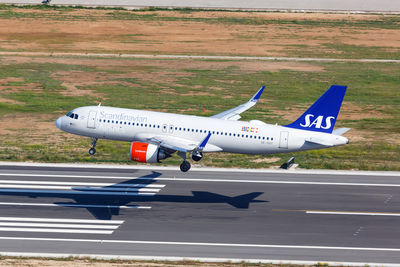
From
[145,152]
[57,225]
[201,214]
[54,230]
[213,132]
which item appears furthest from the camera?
[213,132]

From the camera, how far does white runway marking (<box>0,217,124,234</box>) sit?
49.8 m

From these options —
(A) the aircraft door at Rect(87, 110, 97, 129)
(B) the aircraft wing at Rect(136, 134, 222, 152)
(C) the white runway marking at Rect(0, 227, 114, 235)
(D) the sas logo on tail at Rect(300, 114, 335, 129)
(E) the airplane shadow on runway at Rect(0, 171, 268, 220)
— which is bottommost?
(C) the white runway marking at Rect(0, 227, 114, 235)

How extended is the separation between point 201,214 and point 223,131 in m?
8.05

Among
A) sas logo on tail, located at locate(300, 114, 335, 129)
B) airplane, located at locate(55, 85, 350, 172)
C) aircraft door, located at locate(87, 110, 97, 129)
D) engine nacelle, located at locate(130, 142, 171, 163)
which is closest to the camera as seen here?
engine nacelle, located at locate(130, 142, 171, 163)

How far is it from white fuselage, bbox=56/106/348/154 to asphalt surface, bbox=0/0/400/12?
113m

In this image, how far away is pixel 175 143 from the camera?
56469 mm

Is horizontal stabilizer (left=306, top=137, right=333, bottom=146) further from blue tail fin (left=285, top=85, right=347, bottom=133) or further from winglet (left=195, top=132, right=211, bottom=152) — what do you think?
winglet (left=195, top=132, right=211, bottom=152)

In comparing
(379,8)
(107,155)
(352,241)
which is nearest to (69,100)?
(107,155)

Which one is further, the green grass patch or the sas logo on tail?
the green grass patch

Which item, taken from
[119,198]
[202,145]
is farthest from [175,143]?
[119,198]

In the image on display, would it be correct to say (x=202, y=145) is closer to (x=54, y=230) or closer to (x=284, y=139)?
(x=284, y=139)

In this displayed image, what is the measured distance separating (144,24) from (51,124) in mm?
70409

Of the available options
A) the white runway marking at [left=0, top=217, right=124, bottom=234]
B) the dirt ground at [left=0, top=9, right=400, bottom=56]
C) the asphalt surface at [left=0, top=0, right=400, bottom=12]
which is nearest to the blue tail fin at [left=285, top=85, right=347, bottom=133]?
the white runway marking at [left=0, top=217, right=124, bottom=234]

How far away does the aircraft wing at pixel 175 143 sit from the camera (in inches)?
Result: 2163
